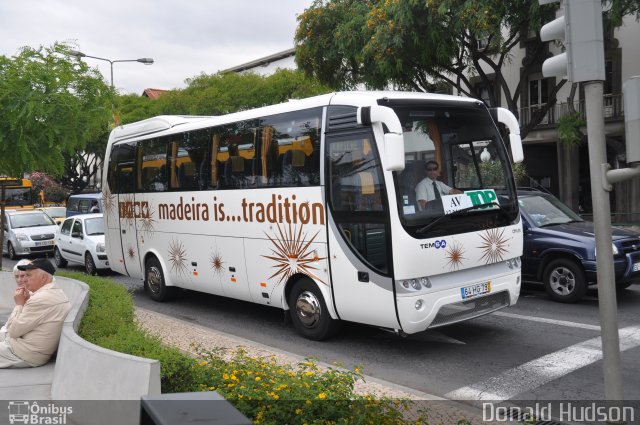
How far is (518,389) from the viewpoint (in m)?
6.39

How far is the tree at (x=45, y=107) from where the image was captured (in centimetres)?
985

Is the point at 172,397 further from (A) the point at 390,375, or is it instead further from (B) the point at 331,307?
(B) the point at 331,307

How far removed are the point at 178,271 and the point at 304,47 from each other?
12156mm

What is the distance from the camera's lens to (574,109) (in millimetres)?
23359

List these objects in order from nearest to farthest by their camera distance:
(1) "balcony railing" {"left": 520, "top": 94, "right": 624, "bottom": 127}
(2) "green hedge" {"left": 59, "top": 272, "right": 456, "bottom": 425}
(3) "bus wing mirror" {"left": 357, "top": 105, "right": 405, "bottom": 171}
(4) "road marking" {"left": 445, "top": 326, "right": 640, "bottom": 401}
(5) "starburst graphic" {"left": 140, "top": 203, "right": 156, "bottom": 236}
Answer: (2) "green hedge" {"left": 59, "top": 272, "right": 456, "bottom": 425} < (4) "road marking" {"left": 445, "top": 326, "right": 640, "bottom": 401} < (3) "bus wing mirror" {"left": 357, "top": 105, "right": 405, "bottom": 171} < (5) "starburst graphic" {"left": 140, "top": 203, "right": 156, "bottom": 236} < (1) "balcony railing" {"left": 520, "top": 94, "right": 624, "bottom": 127}

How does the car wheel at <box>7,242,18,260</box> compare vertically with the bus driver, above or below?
below

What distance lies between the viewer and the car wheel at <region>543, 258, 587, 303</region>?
10.5 m

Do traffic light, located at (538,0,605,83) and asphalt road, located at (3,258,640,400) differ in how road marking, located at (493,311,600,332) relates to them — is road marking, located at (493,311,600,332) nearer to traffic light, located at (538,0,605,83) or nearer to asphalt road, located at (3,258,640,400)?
asphalt road, located at (3,258,640,400)

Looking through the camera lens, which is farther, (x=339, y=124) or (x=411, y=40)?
(x=411, y=40)

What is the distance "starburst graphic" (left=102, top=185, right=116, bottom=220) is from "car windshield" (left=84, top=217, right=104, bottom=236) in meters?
4.03

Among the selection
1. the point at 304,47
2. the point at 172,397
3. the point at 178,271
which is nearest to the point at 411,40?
the point at 304,47

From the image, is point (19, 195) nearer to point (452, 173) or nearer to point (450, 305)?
point (452, 173)

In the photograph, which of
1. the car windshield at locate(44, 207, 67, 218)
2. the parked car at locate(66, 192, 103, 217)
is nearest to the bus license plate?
the parked car at locate(66, 192, 103, 217)

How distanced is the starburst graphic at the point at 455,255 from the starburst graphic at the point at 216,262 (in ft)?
13.3
